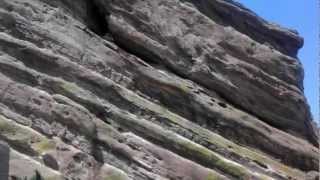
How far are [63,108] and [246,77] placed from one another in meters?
10.1

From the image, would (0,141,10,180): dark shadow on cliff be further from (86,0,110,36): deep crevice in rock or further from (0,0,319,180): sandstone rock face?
(86,0,110,36): deep crevice in rock

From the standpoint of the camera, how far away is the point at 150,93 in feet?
88.5

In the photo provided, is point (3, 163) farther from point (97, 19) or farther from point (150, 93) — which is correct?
point (97, 19)

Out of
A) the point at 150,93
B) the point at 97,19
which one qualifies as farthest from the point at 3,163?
the point at 97,19

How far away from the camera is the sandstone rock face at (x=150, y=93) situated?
904 inches

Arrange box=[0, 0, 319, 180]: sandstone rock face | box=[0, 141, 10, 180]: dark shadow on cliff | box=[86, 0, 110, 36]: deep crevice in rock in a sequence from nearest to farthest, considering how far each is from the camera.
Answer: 1. box=[0, 141, 10, 180]: dark shadow on cliff
2. box=[0, 0, 319, 180]: sandstone rock face
3. box=[86, 0, 110, 36]: deep crevice in rock

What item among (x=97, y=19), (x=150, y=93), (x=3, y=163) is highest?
(x=97, y=19)

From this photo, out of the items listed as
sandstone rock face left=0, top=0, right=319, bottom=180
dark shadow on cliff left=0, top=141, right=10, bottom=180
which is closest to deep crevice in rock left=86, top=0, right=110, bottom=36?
sandstone rock face left=0, top=0, right=319, bottom=180

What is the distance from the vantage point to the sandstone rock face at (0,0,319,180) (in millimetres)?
22969

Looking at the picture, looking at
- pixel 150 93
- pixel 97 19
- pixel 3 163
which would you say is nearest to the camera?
pixel 3 163

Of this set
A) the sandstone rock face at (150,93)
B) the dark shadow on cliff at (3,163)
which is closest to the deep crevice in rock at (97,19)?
the sandstone rock face at (150,93)

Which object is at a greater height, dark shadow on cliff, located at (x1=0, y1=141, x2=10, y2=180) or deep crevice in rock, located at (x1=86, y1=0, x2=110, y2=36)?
deep crevice in rock, located at (x1=86, y1=0, x2=110, y2=36)

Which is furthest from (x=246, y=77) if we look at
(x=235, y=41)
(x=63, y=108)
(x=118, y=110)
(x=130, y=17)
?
(x=63, y=108)

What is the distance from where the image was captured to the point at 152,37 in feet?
95.0
